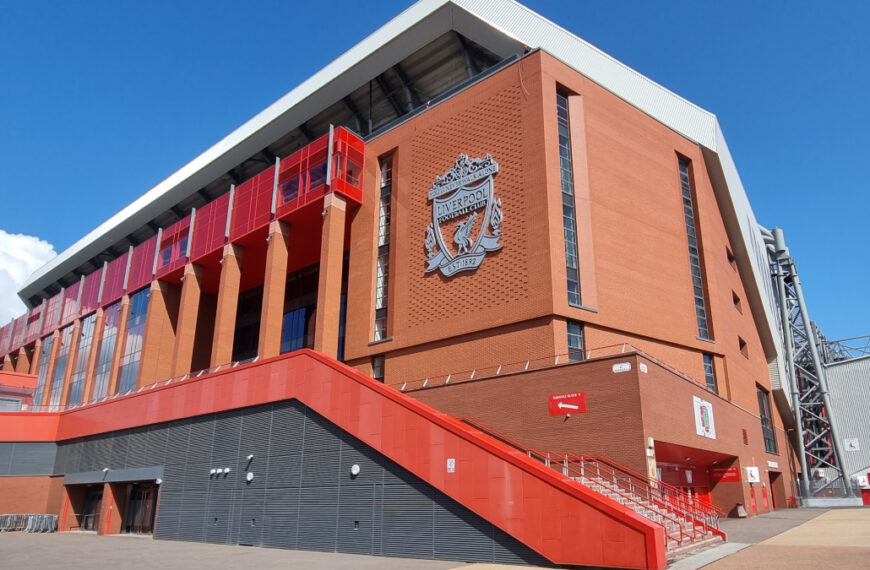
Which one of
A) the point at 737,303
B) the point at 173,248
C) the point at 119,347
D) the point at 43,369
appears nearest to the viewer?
the point at 737,303


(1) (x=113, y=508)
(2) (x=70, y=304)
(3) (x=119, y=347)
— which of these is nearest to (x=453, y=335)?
(1) (x=113, y=508)

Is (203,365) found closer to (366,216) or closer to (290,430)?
(366,216)

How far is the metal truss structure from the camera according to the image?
1818 inches

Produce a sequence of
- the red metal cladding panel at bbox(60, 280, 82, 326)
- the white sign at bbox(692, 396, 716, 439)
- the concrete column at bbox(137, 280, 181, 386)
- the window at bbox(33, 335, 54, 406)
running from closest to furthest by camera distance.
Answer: the white sign at bbox(692, 396, 716, 439) → the concrete column at bbox(137, 280, 181, 386) → the red metal cladding panel at bbox(60, 280, 82, 326) → the window at bbox(33, 335, 54, 406)

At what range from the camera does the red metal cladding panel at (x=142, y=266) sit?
45.1m

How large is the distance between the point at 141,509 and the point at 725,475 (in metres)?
27.6

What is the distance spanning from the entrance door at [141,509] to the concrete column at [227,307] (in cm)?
718

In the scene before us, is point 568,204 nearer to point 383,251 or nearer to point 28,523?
point 383,251

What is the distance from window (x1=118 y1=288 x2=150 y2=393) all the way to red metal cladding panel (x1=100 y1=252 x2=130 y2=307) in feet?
8.29

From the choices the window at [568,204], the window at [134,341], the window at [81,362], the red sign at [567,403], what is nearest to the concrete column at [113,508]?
the window at [134,341]

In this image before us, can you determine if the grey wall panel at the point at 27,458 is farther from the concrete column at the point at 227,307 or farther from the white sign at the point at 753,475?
the white sign at the point at 753,475

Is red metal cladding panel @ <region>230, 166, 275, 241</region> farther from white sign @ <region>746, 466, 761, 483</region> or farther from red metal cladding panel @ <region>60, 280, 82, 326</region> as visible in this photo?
white sign @ <region>746, 466, 761, 483</region>

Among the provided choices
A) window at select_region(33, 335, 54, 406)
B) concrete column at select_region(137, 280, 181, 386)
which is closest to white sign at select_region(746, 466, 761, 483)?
concrete column at select_region(137, 280, 181, 386)

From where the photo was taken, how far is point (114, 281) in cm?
4934
